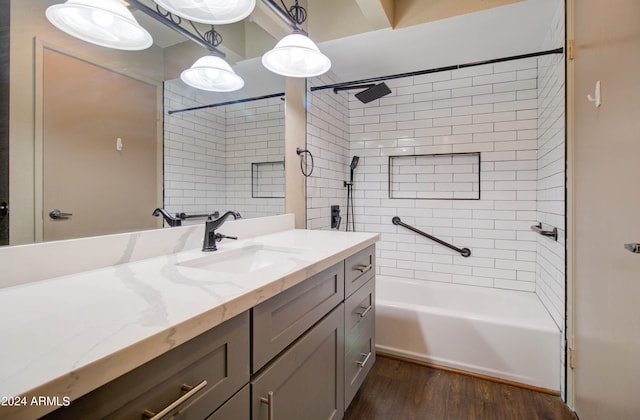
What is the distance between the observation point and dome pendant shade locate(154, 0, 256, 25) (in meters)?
1.07

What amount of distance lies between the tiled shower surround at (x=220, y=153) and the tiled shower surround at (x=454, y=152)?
376mm

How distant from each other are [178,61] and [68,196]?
76 centimetres

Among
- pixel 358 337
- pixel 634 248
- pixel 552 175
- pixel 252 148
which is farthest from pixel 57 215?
pixel 552 175

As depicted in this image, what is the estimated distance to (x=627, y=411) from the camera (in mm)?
1025

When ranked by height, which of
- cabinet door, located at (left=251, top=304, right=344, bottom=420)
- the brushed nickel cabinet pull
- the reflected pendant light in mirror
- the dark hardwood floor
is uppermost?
the reflected pendant light in mirror

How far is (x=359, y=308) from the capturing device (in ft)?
5.07

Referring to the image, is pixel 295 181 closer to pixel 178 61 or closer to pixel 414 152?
pixel 178 61

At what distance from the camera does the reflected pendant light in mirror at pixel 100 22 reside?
3.05ft

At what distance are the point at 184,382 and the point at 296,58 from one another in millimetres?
1480

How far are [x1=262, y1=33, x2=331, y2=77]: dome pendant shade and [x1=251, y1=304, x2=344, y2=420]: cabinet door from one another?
47.9 inches

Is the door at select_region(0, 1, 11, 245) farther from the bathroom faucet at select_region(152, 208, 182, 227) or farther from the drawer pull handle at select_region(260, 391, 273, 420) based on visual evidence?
the drawer pull handle at select_region(260, 391, 273, 420)

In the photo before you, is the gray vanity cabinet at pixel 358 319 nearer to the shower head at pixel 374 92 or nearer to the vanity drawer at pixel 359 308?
the vanity drawer at pixel 359 308

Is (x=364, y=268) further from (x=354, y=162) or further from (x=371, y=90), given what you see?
(x=371, y=90)

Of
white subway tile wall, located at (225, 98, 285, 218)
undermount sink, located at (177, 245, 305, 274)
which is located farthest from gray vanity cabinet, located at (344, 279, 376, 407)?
white subway tile wall, located at (225, 98, 285, 218)
